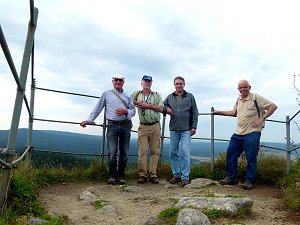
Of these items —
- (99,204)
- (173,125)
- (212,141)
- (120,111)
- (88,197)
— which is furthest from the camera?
(212,141)

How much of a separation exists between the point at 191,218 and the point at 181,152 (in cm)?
269

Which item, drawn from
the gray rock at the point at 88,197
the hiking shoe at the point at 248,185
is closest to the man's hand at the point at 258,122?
the hiking shoe at the point at 248,185

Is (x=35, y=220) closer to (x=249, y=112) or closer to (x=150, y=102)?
(x=150, y=102)

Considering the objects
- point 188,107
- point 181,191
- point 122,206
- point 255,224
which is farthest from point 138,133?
point 255,224

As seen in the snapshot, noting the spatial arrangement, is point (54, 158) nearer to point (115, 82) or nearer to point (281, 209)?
point (115, 82)

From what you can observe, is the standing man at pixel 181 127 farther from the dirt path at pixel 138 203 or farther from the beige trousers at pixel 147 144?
the dirt path at pixel 138 203

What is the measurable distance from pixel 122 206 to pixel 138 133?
6.64ft

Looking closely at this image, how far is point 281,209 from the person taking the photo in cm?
429

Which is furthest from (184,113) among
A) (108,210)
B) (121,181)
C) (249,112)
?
(108,210)

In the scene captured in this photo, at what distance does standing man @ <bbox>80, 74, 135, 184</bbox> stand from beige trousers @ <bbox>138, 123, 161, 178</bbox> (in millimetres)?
326

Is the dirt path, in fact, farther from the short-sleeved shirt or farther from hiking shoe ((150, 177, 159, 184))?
the short-sleeved shirt

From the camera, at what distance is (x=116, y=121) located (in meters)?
5.71

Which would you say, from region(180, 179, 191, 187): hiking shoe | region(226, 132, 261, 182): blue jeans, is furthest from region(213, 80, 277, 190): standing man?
region(180, 179, 191, 187): hiking shoe

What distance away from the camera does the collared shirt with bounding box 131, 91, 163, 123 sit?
603 cm
